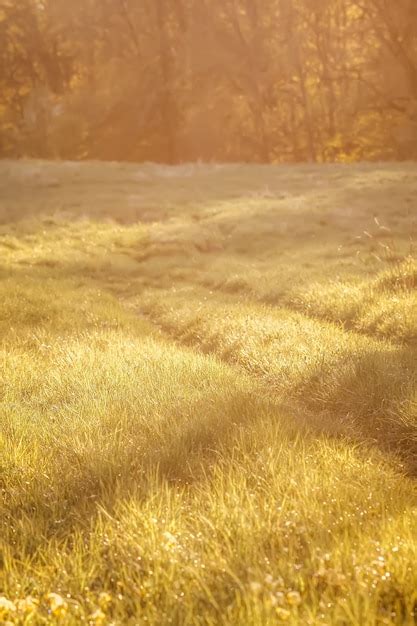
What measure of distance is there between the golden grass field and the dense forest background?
27.7 metres

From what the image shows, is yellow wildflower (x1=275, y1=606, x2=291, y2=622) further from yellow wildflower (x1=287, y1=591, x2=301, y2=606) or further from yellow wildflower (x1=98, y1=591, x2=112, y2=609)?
yellow wildflower (x1=98, y1=591, x2=112, y2=609)

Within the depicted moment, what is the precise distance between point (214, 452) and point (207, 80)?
117ft

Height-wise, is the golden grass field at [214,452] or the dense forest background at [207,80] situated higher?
the dense forest background at [207,80]

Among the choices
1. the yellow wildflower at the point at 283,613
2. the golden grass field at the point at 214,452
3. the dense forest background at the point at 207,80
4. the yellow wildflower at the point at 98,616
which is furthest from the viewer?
the dense forest background at the point at 207,80

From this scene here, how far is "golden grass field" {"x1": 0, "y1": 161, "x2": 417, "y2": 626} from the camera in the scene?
7.82ft

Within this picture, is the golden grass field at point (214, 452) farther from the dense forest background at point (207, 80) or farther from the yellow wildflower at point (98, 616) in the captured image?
the dense forest background at point (207, 80)

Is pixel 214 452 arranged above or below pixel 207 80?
→ below

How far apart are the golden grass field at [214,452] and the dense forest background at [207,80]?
27.7 m

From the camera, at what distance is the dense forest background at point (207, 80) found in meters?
34.2

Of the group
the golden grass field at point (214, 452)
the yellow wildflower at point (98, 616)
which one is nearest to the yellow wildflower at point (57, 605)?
the golden grass field at point (214, 452)

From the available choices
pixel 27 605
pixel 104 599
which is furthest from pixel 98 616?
pixel 27 605

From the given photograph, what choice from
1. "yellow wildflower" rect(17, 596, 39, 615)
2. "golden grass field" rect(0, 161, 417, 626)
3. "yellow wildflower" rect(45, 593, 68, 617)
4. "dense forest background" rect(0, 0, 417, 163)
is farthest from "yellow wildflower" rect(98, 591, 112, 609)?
"dense forest background" rect(0, 0, 417, 163)

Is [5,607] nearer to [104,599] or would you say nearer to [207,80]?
[104,599]

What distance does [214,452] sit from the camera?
360cm
